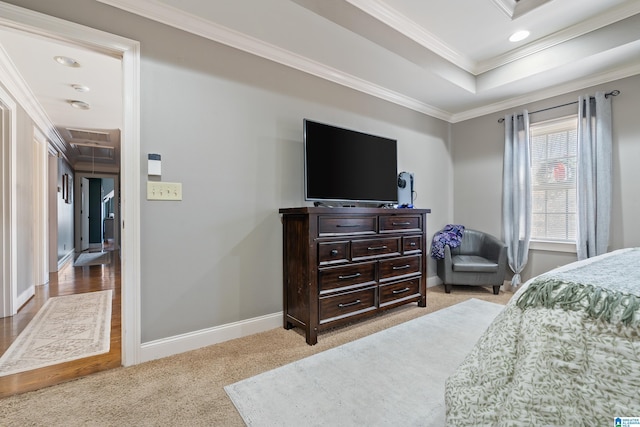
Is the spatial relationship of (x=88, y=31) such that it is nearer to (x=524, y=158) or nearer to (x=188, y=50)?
(x=188, y=50)

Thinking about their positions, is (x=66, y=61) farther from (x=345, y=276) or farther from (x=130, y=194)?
(x=345, y=276)

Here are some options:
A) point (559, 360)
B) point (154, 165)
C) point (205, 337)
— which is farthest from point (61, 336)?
point (559, 360)

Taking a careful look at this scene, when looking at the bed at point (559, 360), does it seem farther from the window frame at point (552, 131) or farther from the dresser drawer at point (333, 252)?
the window frame at point (552, 131)

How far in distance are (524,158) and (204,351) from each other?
157 inches

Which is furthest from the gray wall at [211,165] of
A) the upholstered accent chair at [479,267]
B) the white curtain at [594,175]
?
the white curtain at [594,175]

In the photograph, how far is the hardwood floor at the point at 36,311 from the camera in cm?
168

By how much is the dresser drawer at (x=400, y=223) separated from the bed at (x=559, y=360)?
1.62 meters

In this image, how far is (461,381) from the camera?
1.04 m

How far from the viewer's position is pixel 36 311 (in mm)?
2918

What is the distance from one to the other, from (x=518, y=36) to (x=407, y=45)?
1.12 m

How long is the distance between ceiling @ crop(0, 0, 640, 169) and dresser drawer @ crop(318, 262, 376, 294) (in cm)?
187

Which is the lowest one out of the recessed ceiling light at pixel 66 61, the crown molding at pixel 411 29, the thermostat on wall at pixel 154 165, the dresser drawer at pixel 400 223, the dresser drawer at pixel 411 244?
the dresser drawer at pixel 411 244

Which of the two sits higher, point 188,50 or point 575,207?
point 188,50

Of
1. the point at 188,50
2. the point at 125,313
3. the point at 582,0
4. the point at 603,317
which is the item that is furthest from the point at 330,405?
the point at 582,0
